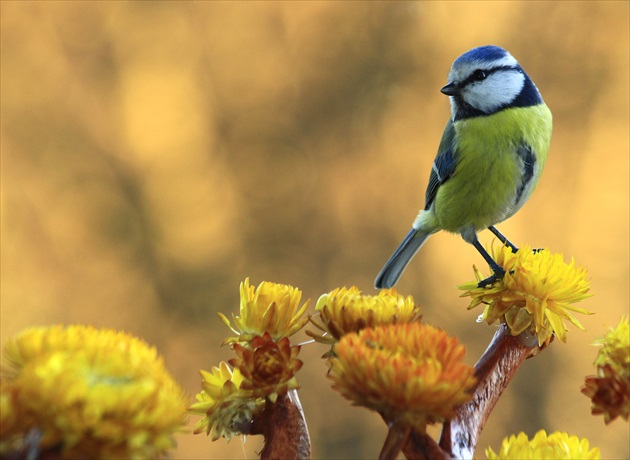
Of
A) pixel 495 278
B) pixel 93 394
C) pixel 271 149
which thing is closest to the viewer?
pixel 93 394

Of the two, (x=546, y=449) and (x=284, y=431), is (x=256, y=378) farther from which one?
(x=546, y=449)

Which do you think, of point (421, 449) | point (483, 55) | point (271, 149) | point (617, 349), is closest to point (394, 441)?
point (421, 449)

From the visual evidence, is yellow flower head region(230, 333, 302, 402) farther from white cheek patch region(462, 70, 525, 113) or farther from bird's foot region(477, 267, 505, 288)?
white cheek patch region(462, 70, 525, 113)

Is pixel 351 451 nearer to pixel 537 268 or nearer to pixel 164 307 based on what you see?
pixel 164 307

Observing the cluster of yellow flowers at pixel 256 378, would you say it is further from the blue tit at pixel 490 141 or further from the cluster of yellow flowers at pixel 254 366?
the blue tit at pixel 490 141

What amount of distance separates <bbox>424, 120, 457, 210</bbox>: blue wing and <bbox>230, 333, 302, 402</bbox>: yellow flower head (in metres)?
0.69

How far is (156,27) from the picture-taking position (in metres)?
1.72

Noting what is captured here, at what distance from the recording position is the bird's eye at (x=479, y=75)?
3.41 feet

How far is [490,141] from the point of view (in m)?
1.09

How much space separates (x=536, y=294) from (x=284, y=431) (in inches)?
7.9

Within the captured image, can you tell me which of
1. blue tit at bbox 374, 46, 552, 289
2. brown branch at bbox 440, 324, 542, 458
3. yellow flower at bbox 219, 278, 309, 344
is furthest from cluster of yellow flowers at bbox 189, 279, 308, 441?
blue tit at bbox 374, 46, 552, 289

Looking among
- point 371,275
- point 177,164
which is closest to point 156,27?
point 177,164

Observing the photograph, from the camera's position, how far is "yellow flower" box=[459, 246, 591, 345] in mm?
575

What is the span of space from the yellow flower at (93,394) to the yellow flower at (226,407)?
0.11 metres
